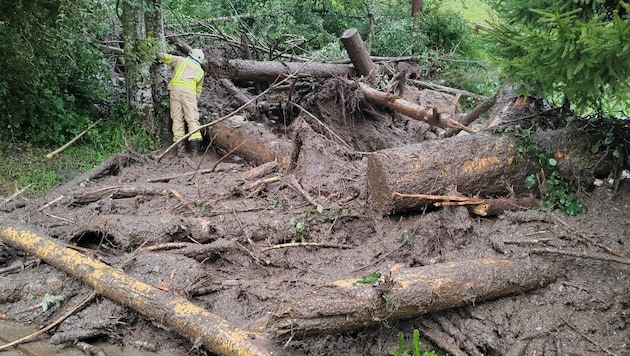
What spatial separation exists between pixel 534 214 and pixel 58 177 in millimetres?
6384

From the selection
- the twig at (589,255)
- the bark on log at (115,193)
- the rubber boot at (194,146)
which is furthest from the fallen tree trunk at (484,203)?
the rubber boot at (194,146)

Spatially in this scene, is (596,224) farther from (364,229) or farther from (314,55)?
(314,55)

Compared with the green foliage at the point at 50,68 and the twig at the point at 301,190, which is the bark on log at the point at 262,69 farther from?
the twig at the point at 301,190

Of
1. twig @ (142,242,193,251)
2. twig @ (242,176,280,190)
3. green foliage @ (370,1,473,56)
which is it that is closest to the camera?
twig @ (142,242,193,251)

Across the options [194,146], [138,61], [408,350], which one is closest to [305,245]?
[408,350]

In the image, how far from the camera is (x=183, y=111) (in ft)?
27.0

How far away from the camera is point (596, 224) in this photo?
4.55 meters

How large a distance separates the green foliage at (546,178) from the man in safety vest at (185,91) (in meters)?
5.02

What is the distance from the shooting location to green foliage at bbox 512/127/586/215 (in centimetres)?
488

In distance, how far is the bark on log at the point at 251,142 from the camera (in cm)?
693

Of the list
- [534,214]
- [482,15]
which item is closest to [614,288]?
[534,214]

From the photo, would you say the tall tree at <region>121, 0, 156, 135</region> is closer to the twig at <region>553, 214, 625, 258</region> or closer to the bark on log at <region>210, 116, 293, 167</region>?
the bark on log at <region>210, 116, 293, 167</region>

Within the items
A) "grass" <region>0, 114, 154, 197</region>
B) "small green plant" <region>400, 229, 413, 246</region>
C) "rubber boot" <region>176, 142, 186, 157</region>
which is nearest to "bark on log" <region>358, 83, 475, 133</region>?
"small green plant" <region>400, 229, 413, 246</region>

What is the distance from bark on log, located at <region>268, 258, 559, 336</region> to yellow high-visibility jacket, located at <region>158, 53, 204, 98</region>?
526cm
